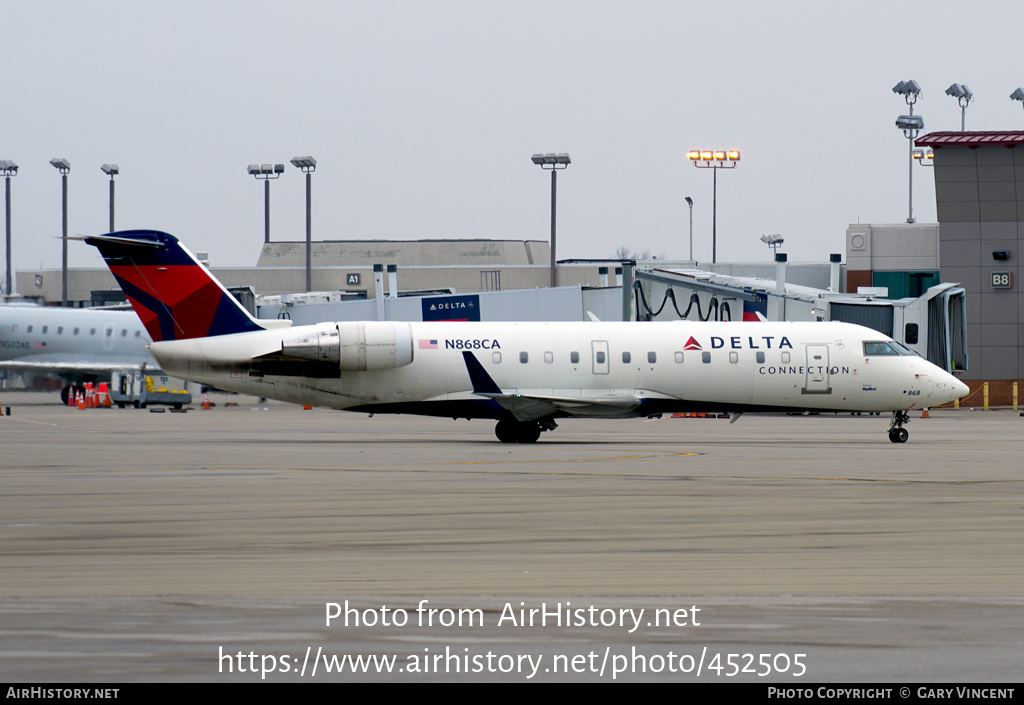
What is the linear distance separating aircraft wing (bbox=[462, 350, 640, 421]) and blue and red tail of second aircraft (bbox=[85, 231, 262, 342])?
5.45 m

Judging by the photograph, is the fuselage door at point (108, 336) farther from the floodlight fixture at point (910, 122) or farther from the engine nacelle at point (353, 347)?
the floodlight fixture at point (910, 122)

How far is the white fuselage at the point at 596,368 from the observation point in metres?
30.1

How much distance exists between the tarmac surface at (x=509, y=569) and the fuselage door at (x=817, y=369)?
303 inches

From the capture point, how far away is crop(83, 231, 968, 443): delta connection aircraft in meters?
30.0

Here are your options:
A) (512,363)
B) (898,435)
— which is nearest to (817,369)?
(898,435)

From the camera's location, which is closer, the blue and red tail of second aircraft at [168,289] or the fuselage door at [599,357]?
the blue and red tail of second aircraft at [168,289]

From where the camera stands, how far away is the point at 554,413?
30000 mm

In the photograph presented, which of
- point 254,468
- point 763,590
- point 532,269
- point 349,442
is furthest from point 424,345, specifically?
point 532,269

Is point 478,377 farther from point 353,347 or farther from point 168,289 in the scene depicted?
point 168,289

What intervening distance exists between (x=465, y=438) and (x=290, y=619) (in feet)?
77.5

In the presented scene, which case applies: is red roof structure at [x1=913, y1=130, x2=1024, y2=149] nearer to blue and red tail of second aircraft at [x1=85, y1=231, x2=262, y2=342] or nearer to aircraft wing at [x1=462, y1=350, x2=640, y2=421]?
aircraft wing at [x1=462, y1=350, x2=640, y2=421]

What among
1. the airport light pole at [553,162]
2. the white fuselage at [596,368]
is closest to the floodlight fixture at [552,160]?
the airport light pole at [553,162]

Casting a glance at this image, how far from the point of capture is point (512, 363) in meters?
30.5

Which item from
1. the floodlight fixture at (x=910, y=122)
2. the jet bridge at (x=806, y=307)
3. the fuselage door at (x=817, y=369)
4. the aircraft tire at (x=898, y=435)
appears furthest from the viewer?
the floodlight fixture at (x=910, y=122)
